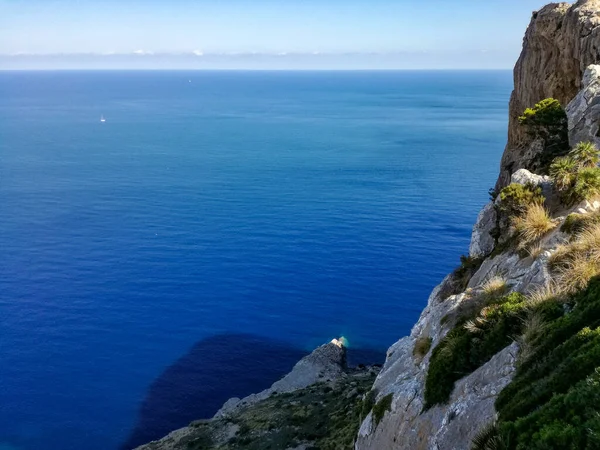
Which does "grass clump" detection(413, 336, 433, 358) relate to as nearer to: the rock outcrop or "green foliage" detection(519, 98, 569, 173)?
the rock outcrop

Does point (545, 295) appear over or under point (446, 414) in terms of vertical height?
over

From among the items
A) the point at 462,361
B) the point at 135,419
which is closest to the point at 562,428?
the point at 462,361

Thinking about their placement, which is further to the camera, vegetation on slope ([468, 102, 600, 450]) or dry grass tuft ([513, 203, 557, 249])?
dry grass tuft ([513, 203, 557, 249])

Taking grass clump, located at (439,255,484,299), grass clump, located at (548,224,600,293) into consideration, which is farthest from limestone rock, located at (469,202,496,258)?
grass clump, located at (548,224,600,293)

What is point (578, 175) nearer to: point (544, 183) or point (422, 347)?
Result: point (544, 183)

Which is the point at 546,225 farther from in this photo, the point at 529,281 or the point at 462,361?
the point at 462,361

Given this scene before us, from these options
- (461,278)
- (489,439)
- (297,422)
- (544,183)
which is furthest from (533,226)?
(297,422)

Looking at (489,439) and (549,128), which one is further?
(549,128)
